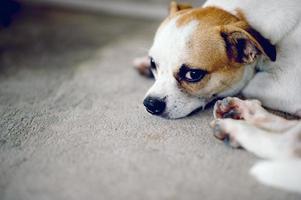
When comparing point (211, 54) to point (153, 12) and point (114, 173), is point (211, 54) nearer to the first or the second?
point (114, 173)

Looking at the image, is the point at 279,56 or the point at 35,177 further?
the point at 279,56

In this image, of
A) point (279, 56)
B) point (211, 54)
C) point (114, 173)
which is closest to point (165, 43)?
point (211, 54)

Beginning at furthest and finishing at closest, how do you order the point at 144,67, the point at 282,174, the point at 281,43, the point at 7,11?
the point at 7,11, the point at 144,67, the point at 281,43, the point at 282,174

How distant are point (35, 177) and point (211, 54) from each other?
2.56 feet

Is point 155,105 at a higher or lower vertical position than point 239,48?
lower

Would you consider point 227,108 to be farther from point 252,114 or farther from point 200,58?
point 200,58

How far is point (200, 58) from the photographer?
1.59m

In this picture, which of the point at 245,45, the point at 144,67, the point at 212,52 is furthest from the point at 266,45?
the point at 144,67

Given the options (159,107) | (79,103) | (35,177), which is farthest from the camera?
(79,103)

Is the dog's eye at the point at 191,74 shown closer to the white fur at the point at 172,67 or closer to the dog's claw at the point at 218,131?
the white fur at the point at 172,67

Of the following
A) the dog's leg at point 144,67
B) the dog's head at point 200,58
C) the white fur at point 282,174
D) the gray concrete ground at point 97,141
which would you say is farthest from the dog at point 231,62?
the dog's leg at point 144,67

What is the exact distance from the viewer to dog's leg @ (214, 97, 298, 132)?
148 centimetres

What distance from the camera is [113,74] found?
2.18 metres

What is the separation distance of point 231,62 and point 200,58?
0.14 meters
